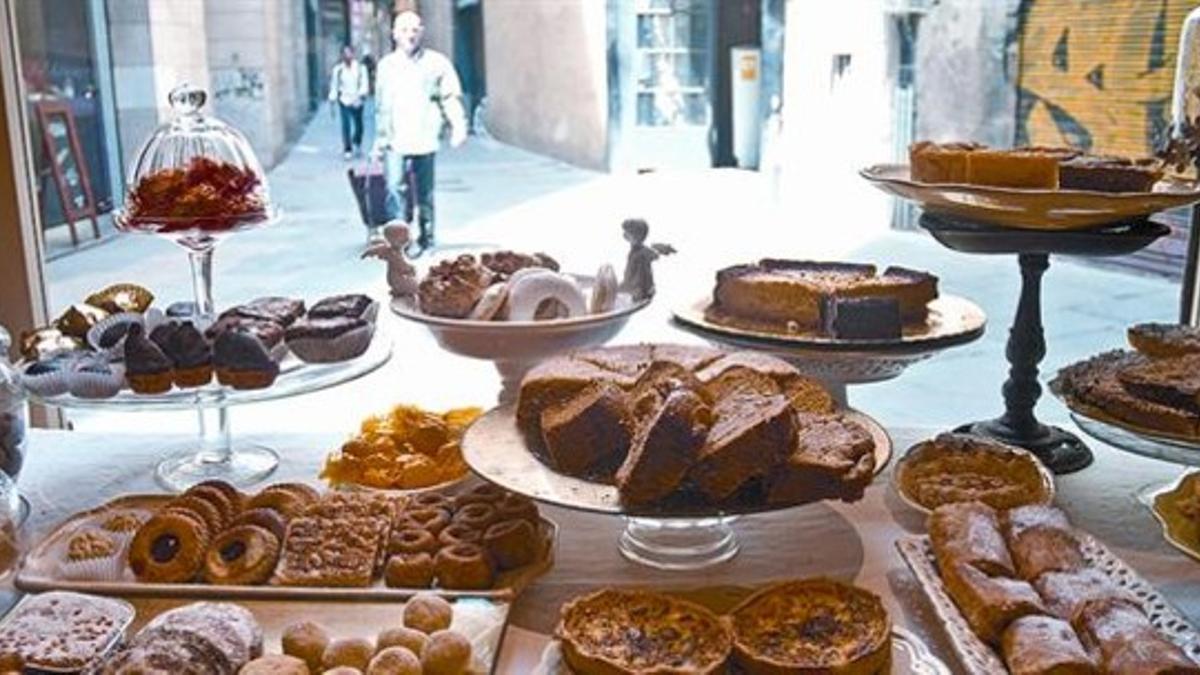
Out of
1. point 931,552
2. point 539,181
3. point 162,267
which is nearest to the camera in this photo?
point 931,552

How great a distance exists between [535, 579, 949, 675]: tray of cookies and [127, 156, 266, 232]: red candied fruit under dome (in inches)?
24.9

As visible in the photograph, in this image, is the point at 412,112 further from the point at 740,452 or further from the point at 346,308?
the point at 740,452

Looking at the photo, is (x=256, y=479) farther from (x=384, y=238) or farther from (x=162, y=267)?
(x=162, y=267)

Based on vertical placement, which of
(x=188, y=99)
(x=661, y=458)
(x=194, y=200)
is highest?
(x=188, y=99)

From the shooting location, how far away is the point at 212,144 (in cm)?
134

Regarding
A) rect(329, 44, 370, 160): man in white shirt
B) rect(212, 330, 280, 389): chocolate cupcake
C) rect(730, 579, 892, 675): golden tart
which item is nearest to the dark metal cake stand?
rect(730, 579, 892, 675): golden tart

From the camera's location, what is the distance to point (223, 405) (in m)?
1.07

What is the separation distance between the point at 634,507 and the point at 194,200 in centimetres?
63

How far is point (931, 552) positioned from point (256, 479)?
0.65 meters

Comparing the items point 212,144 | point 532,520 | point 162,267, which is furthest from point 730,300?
point 162,267

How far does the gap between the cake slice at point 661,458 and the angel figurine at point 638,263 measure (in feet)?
1.31

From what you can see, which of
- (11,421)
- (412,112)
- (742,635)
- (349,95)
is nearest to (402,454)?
(11,421)

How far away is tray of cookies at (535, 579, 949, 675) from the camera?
72 cm

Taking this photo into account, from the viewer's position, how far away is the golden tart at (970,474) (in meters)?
1.01
